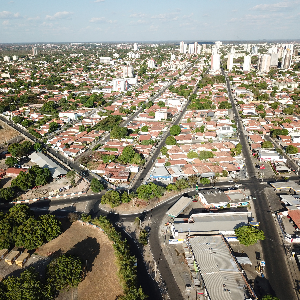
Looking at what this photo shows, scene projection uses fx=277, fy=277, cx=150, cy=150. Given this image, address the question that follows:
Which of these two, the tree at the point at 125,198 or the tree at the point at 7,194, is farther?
the tree at the point at 7,194

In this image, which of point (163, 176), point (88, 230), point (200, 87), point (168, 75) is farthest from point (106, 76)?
point (88, 230)

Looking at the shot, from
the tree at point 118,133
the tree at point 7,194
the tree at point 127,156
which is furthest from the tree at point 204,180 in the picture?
the tree at point 7,194

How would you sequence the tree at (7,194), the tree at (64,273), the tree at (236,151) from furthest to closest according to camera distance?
the tree at (236,151) < the tree at (7,194) < the tree at (64,273)

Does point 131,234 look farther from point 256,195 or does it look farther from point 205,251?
point 256,195

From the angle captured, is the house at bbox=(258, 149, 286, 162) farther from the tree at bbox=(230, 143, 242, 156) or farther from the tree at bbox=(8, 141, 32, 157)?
the tree at bbox=(8, 141, 32, 157)

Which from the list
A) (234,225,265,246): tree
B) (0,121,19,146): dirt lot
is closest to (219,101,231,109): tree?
(0,121,19,146): dirt lot

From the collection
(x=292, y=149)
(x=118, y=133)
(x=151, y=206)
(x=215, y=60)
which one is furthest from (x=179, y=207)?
(x=215, y=60)

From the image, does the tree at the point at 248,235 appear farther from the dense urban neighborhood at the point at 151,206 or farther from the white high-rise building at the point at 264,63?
the white high-rise building at the point at 264,63
